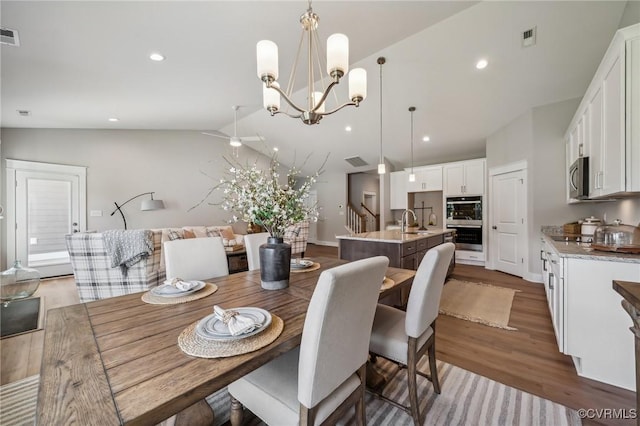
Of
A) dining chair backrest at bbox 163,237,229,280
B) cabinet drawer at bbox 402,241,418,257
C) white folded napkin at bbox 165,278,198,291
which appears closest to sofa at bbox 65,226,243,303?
dining chair backrest at bbox 163,237,229,280

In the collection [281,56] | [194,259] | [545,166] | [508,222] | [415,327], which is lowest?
[415,327]

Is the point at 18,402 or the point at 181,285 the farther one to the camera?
the point at 18,402

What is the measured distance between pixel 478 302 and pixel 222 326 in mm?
3359

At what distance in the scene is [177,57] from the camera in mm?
2799

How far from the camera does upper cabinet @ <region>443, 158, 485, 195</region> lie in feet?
17.2

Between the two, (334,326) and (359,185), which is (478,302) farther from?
(359,185)

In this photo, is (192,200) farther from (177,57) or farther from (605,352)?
(605,352)

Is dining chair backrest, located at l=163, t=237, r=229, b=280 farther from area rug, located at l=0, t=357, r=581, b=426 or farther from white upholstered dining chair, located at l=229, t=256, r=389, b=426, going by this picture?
white upholstered dining chair, located at l=229, t=256, r=389, b=426

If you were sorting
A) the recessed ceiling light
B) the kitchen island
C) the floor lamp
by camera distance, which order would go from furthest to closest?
the floor lamp
the kitchen island
the recessed ceiling light

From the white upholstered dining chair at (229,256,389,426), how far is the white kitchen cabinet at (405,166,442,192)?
551 centimetres

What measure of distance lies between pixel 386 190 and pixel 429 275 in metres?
5.65

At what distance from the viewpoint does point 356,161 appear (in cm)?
698

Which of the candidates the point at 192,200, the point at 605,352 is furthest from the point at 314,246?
the point at 605,352

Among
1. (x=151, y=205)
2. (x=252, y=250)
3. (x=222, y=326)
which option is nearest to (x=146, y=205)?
(x=151, y=205)
